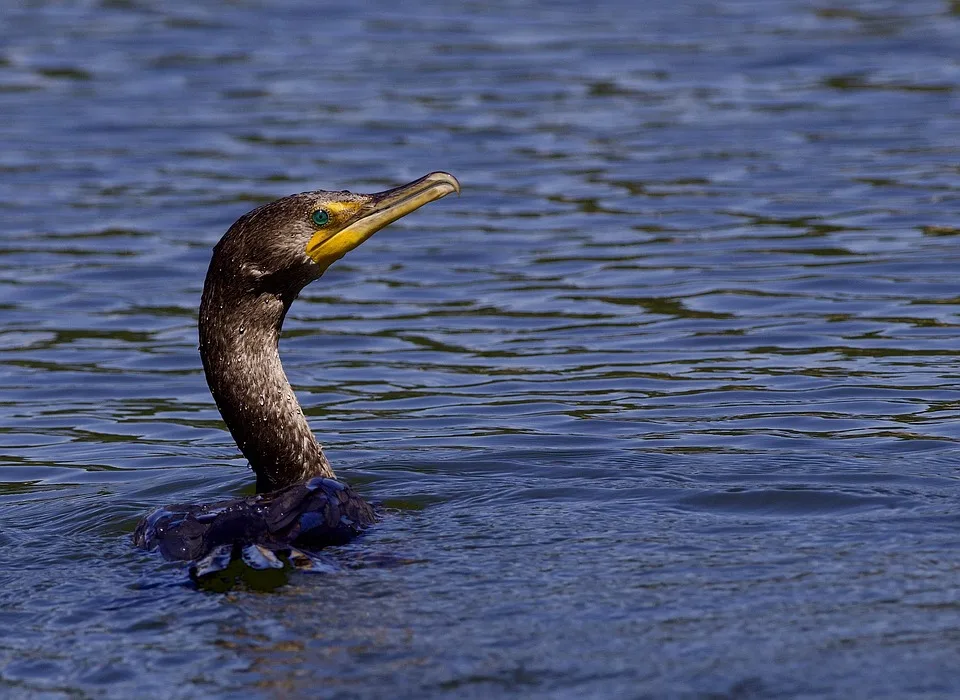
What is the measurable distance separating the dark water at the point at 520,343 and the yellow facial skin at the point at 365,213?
1.03m

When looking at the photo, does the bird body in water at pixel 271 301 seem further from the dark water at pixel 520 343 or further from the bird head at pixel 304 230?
the dark water at pixel 520 343

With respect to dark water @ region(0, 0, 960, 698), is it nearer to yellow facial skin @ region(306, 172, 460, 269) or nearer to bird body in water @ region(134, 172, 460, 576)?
bird body in water @ region(134, 172, 460, 576)

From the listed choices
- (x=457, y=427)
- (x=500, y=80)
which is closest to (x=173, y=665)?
(x=457, y=427)

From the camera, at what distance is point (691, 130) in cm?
1412

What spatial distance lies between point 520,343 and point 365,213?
286 centimetres

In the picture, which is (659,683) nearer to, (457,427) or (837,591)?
(837,591)

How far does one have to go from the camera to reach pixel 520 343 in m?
9.78

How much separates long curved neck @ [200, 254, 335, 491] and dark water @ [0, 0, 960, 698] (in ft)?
Answer: 1.58

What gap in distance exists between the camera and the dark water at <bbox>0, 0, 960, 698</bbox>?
513 cm

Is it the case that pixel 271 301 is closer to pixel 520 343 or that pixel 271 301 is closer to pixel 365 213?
pixel 365 213

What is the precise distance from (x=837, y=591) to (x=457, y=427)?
3238 millimetres

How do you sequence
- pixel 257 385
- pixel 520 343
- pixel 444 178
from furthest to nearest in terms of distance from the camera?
pixel 520 343 → pixel 444 178 → pixel 257 385

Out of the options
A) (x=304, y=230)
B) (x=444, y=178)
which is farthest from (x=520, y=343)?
(x=304, y=230)

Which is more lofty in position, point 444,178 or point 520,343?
point 444,178
